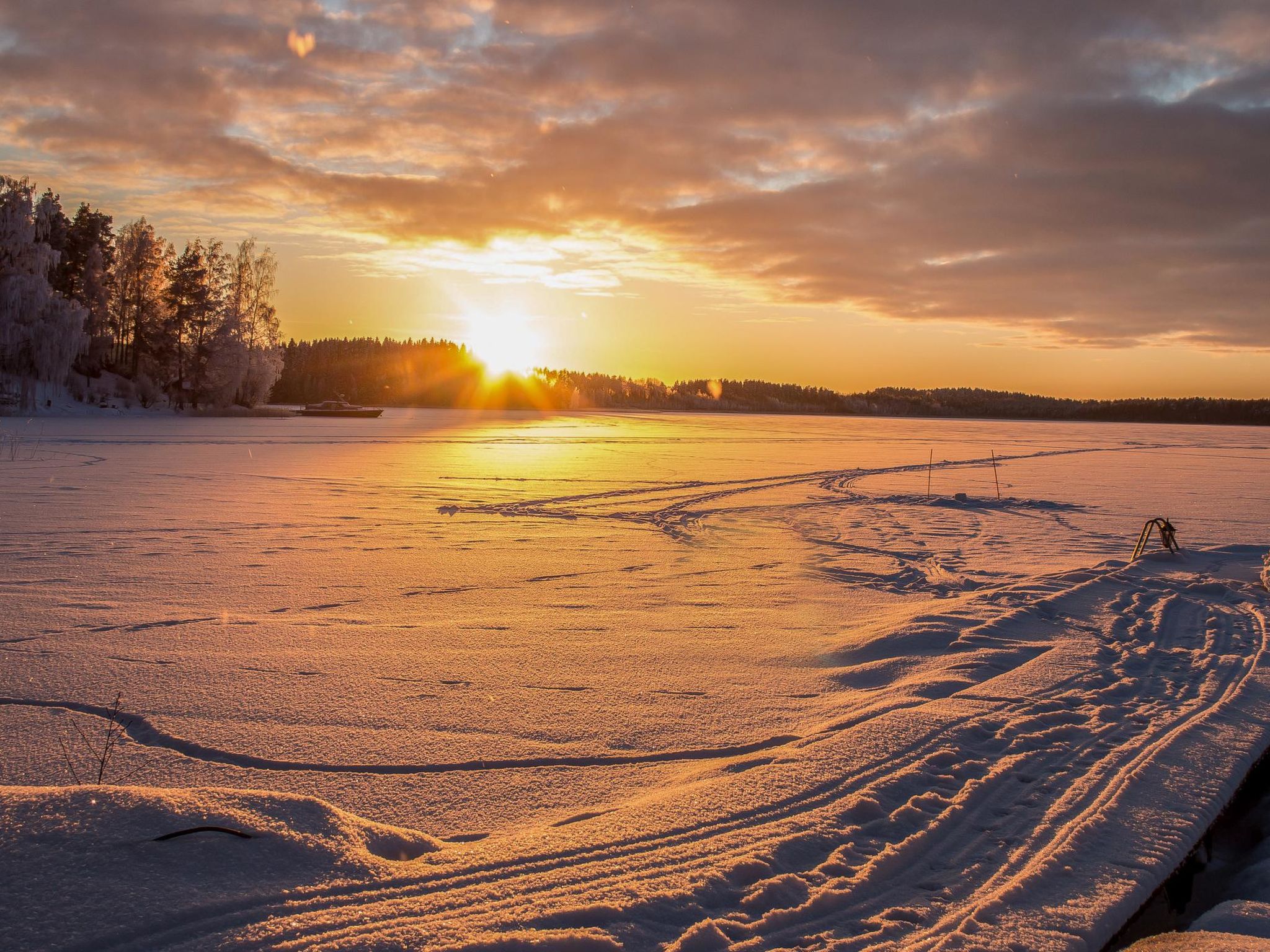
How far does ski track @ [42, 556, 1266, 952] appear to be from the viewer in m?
2.62

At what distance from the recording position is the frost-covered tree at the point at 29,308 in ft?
136

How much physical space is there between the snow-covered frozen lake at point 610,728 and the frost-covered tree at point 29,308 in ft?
126

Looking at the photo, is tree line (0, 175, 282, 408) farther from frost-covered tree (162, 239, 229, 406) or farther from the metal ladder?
the metal ladder

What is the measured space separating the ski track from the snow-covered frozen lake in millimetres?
16

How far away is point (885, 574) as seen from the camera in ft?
29.8

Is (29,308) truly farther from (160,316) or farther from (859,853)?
(859,853)

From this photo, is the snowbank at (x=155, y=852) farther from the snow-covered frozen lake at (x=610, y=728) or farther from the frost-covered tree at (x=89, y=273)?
the frost-covered tree at (x=89, y=273)

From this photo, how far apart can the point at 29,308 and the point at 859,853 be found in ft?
169

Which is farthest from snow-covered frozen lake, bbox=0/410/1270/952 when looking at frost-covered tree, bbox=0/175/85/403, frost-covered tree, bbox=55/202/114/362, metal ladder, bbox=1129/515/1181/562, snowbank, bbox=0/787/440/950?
frost-covered tree, bbox=55/202/114/362

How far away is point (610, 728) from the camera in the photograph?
4.46 meters

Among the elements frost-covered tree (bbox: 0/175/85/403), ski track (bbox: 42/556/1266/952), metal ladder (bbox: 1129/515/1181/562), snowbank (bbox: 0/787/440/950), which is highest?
frost-covered tree (bbox: 0/175/85/403)

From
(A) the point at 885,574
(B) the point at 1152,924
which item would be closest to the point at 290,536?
(A) the point at 885,574

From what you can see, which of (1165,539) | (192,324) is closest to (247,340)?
(192,324)

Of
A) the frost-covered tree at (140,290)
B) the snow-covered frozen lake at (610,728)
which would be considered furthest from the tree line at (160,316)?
the snow-covered frozen lake at (610,728)
